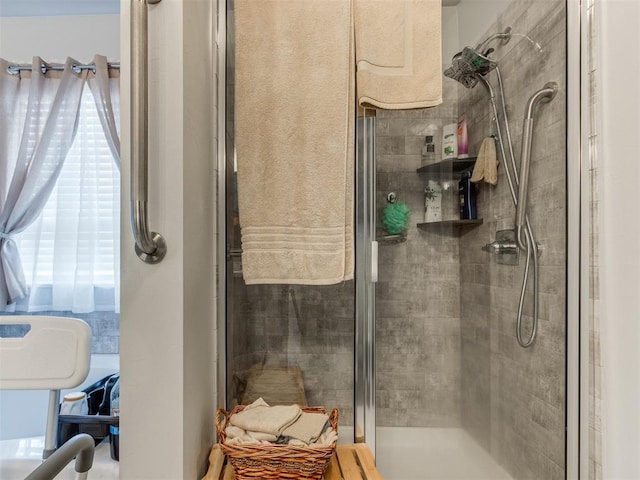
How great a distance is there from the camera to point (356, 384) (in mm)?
1145

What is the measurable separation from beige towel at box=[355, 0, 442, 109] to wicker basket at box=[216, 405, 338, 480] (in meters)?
0.87

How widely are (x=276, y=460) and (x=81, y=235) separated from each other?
165cm

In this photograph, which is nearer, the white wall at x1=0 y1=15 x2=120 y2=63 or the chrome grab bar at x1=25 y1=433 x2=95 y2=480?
the chrome grab bar at x1=25 y1=433 x2=95 y2=480

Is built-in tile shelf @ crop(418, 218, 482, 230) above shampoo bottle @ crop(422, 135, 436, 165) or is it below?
below

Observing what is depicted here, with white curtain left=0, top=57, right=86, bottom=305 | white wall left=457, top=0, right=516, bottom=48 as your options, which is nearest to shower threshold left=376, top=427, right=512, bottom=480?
white wall left=457, top=0, right=516, bottom=48

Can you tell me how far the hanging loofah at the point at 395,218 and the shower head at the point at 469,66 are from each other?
386 mm

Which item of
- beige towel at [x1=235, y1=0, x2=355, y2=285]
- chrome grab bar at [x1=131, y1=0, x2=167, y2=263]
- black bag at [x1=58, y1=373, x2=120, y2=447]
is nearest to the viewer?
chrome grab bar at [x1=131, y1=0, x2=167, y2=263]

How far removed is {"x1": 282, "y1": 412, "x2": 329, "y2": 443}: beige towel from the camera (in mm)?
947

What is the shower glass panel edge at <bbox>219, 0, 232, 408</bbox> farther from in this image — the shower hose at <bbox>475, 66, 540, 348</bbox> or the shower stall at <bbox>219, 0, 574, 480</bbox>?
the shower hose at <bbox>475, 66, 540, 348</bbox>

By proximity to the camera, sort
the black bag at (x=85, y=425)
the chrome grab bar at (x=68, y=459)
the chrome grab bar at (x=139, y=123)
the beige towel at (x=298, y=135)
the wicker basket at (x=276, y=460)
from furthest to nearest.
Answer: the black bag at (x=85, y=425) < the beige towel at (x=298, y=135) < the wicker basket at (x=276, y=460) < the chrome grab bar at (x=139, y=123) < the chrome grab bar at (x=68, y=459)

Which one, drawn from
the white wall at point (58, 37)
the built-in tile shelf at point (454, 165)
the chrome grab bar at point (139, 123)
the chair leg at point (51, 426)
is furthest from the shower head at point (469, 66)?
the white wall at point (58, 37)

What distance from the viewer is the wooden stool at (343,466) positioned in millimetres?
955

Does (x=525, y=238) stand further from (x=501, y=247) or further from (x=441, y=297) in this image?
(x=441, y=297)

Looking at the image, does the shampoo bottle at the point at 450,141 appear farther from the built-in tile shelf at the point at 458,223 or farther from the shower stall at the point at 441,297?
the built-in tile shelf at the point at 458,223
